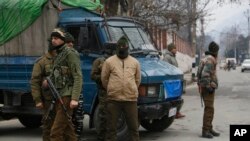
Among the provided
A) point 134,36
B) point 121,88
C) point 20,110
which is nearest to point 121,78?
point 121,88

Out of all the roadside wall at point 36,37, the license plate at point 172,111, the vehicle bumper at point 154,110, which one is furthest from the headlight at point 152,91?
the roadside wall at point 36,37

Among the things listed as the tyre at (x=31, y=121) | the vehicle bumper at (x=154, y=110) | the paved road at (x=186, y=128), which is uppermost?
the vehicle bumper at (x=154, y=110)

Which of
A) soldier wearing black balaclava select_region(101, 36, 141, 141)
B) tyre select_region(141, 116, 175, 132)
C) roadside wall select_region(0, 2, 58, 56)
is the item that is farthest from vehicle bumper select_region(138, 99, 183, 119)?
roadside wall select_region(0, 2, 58, 56)

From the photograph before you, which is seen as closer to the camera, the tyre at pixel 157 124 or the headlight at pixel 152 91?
the headlight at pixel 152 91

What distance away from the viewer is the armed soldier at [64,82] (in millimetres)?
7211

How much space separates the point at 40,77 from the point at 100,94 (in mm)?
1483

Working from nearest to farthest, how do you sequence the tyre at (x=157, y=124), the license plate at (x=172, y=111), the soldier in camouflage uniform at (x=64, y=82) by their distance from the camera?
the soldier in camouflage uniform at (x=64, y=82) < the license plate at (x=172, y=111) < the tyre at (x=157, y=124)

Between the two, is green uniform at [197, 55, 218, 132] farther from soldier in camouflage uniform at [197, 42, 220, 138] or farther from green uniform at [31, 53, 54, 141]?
green uniform at [31, 53, 54, 141]

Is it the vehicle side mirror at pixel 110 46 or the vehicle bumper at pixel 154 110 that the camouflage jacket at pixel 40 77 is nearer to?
the vehicle side mirror at pixel 110 46

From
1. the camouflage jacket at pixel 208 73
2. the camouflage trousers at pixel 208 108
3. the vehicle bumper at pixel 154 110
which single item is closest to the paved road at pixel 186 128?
the camouflage trousers at pixel 208 108

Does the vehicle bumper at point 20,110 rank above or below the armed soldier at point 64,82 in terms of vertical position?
below

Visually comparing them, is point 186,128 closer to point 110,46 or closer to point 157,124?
point 157,124

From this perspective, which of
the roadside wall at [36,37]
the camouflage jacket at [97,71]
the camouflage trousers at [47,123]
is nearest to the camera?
the camouflage trousers at [47,123]

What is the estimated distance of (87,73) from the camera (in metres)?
9.66
